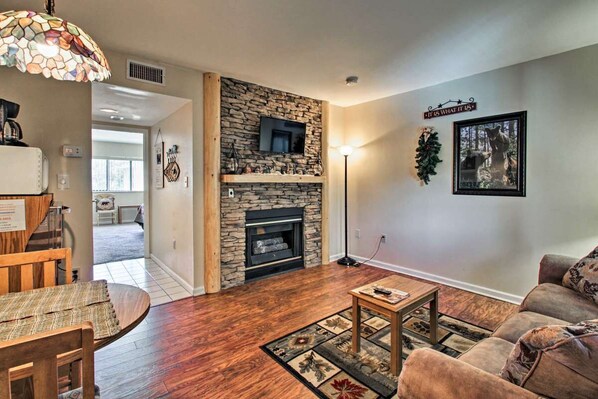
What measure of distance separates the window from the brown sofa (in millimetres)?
10397

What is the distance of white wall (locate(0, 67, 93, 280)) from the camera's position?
2447mm

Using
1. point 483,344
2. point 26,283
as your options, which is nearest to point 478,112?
point 483,344

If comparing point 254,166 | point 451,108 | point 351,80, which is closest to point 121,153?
point 254,166

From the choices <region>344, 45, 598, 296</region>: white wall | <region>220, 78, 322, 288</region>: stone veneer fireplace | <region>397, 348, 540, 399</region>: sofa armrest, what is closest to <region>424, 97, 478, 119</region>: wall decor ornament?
<region>344, 45, 598, 296</region>: white wall

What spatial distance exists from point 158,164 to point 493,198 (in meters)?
4.47

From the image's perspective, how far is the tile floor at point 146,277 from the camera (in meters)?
3.45

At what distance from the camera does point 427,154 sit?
3.84 metres

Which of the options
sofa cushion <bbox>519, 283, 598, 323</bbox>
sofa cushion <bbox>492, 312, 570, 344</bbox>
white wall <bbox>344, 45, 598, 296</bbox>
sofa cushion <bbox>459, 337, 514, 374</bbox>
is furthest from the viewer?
white wall <bbox>344, 45, 598, 296</bbox>

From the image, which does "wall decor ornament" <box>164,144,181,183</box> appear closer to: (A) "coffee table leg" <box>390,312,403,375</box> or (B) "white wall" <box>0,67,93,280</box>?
(B) "white wall" <box>0,67,93,280</box>

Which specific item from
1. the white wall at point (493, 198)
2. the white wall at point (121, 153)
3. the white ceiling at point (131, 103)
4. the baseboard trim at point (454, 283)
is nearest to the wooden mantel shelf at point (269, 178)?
the white wall at point (493, 198)

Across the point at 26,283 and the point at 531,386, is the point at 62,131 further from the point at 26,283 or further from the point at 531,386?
the point at 531,386

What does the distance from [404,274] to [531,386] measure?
11.2ft

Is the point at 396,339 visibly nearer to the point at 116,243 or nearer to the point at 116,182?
the point at 116,243

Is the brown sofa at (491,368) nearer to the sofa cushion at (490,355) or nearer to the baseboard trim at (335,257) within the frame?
the sofa cushion at (490,355)
